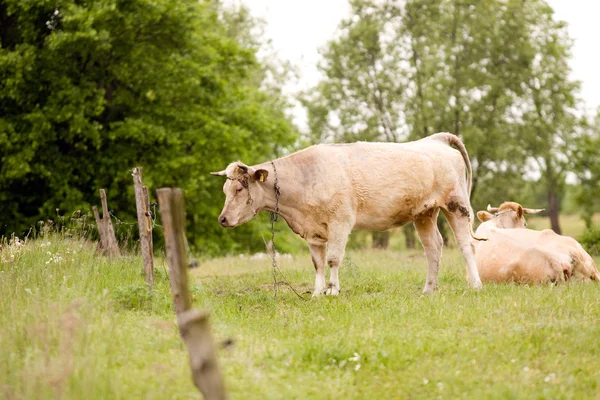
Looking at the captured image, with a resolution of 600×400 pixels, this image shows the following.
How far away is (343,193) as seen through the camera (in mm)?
10586

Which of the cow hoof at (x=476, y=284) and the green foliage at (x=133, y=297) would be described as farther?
the cow hoof at (x=476, y=284)

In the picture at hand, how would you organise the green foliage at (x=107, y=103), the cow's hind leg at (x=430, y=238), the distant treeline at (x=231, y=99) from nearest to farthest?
1. the cow's hind leg at (x=430, y=238)
2. the green foliage at (x=107, y=103)
3. the distant treeline at (x=231, y=99)

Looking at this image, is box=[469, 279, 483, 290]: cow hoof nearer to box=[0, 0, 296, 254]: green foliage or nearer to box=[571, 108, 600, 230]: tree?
box=[0, 0, 296, 254]: green foliage

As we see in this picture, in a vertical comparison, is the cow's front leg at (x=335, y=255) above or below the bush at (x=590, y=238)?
above

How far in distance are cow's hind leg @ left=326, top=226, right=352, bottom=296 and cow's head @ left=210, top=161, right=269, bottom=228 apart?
133 cm

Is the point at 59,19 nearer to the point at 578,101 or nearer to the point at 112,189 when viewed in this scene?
the point at 112,189

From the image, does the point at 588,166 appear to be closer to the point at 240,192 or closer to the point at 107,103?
the point at 107,103

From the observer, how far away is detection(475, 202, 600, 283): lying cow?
35.8 ft

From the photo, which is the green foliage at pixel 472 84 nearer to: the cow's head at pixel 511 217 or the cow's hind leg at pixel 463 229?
the cow's head at pixel 511 217

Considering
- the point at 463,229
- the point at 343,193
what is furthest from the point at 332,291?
the point at 463,229

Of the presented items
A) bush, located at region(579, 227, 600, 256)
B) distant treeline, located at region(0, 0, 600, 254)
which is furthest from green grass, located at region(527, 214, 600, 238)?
bush, located at region(579, 227, 600, 256)

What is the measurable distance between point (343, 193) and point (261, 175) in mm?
1302

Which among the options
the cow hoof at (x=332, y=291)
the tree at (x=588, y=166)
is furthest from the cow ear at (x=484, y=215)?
the tree at (x=588, y=166)

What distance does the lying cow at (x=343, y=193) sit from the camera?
34.8 feet
